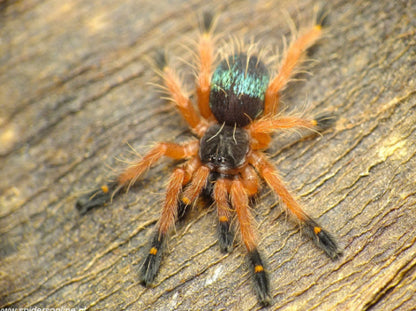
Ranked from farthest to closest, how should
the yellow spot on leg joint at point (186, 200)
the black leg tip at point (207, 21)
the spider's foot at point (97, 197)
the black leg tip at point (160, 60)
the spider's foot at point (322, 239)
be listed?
the black leg tip at point (207, 21)
the black leg tip at point (160, 60)
the spider's foot at point (97, 197)
the yellow spot on leg joint at point (186, 200)
the spider's foot at point (322, 239)

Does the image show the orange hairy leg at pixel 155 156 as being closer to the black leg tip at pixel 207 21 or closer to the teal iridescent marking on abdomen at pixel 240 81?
the teal iridescent marking on abdomen at pixel 240 81

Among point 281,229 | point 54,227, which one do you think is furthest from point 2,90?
point 281,229

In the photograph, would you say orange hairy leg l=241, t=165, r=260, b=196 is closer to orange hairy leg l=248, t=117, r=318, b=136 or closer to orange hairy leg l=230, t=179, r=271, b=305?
orange hairy leg l=230, t=179, r=271, b=305

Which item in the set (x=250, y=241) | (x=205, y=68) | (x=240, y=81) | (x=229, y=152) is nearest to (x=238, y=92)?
(x=240, y=81)

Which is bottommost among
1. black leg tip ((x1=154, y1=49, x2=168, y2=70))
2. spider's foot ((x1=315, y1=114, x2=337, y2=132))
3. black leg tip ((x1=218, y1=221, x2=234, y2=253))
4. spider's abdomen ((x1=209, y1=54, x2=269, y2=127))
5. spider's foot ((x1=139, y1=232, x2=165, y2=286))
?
black leg tip ((x1=218, y1=221, x2=234, y2=253))

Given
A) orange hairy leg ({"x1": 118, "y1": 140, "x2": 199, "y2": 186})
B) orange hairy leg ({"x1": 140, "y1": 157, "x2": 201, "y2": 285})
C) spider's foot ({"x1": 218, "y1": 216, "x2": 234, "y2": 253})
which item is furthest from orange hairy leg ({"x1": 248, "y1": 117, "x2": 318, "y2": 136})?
spider's foot ({"x1": 218, "y1": 216, "x2": 234, "y2": 253})

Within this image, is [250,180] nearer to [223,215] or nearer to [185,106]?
[223,215]

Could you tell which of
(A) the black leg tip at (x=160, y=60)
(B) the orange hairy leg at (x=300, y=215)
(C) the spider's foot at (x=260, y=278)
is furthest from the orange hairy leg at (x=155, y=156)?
(C) the spider's foot at (x=260, y=278)
